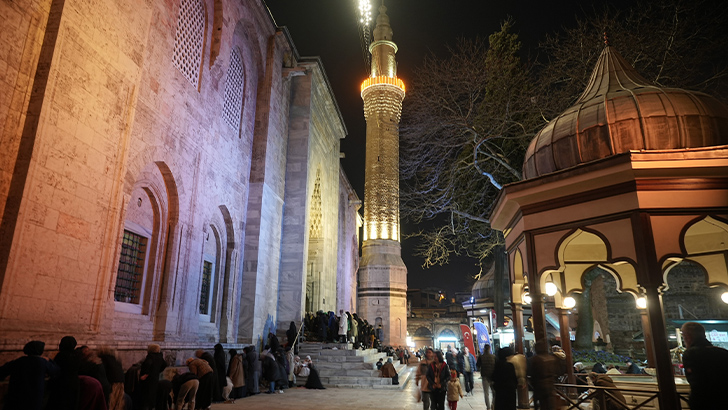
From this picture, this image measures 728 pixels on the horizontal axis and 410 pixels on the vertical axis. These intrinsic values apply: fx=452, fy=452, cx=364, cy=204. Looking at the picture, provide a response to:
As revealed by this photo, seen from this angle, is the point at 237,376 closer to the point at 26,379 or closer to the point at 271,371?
the point at 271,371

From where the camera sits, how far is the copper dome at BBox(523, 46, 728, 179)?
5527mm

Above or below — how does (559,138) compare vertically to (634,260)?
above

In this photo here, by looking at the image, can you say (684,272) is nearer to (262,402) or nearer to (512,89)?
(512,89)

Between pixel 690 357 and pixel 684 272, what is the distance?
18.9m

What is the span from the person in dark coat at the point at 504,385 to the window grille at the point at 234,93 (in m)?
10.2

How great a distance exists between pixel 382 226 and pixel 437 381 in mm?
21025

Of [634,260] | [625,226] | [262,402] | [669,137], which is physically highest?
[669,137]

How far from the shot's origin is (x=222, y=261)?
12500 mm

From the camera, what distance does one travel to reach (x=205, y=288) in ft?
38.4

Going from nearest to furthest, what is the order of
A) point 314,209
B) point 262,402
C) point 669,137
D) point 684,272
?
1. point 669,137
2. point 262,402
3. point 684,272
4. point 314,209

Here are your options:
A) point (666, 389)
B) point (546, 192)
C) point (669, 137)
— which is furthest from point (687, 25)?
point (666, 389)

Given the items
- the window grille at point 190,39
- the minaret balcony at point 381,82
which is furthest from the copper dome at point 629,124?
the minaret balcony at point 381,82

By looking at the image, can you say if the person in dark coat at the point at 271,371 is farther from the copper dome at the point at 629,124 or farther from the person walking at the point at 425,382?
the copper dome at the point at 629,124

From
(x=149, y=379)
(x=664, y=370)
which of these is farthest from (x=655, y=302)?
(x=149, y=379)
